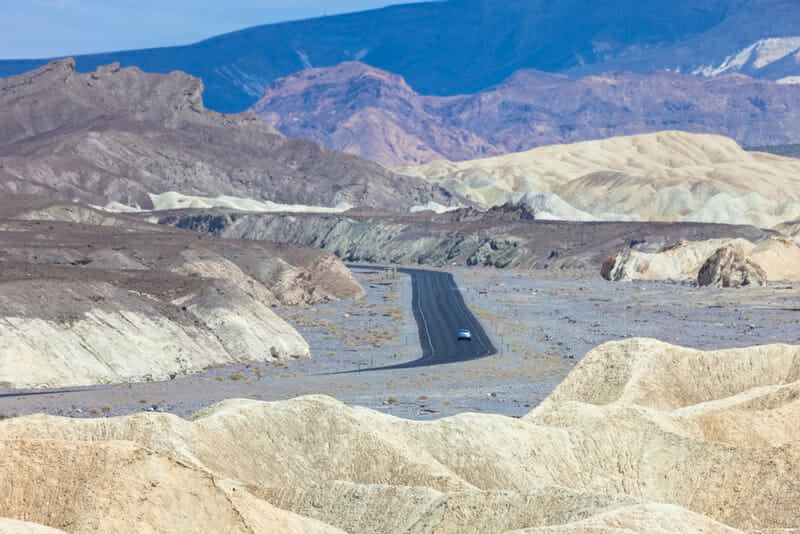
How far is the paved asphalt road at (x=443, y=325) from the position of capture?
8601 cm

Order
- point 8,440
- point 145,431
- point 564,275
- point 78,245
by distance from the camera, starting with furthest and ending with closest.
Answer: point 564,275 → point 78,245 → point 145,431 → point 8,440

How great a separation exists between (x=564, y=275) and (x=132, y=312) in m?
92.0

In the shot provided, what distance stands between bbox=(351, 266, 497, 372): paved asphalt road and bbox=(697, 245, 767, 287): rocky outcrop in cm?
2477

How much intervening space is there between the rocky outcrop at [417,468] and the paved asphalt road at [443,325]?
99.8ft

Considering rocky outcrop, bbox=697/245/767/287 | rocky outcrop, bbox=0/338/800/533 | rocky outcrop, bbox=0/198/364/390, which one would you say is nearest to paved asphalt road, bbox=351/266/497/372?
rocky outcrop, bbox=0/198/364/390

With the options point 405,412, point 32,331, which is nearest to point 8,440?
point 405,412

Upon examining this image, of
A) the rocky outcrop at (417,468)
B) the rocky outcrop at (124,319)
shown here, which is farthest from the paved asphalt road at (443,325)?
the rocky outcrop at (417,468)

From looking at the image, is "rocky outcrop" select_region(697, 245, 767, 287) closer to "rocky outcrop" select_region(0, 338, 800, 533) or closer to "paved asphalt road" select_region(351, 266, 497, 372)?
"paved asphalt road" select_region(351, 266, 497, 372)

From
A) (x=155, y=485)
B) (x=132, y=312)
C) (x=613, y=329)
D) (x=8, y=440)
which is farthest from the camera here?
(x=613, y=329)

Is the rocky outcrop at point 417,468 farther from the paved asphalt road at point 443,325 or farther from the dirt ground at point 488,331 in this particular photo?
the paved asphalt road at point 443,325

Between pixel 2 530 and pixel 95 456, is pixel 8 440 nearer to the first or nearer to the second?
pixel 95 456

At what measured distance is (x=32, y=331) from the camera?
73.5m

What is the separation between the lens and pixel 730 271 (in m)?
135

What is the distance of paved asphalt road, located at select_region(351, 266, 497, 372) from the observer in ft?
282
